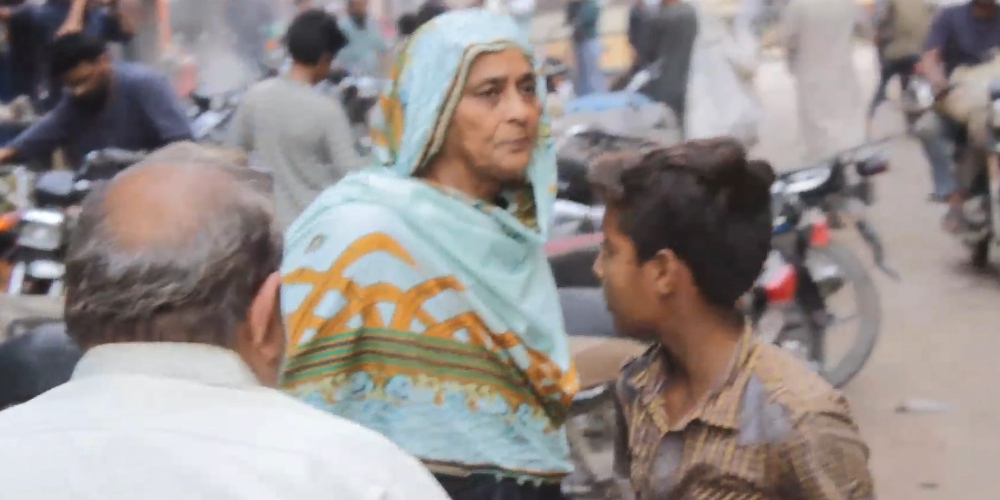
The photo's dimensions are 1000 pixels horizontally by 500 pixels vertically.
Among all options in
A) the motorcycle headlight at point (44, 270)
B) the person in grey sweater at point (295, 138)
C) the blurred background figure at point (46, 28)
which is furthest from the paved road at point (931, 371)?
the blurred background figure at point (46, 28)

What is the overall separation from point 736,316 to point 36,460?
125cm

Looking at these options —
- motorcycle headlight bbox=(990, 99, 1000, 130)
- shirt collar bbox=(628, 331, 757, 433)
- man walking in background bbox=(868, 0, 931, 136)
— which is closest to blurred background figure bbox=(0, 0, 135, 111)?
motorcycle headlight bbox=(990, 99, 1000, 130)

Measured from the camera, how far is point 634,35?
1234 centimetres

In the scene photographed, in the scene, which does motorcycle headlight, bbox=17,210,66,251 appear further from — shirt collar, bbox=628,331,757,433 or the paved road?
shirt collar, bbox=628,331,757,433

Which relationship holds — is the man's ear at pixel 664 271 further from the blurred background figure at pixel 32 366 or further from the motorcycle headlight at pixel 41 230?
the motorcycle headlight at pixel 41 230

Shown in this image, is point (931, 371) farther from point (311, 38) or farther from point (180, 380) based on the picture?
point (180, 380)

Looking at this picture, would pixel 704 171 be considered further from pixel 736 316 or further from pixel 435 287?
pixel 435 287

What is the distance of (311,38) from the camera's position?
5.63 meters

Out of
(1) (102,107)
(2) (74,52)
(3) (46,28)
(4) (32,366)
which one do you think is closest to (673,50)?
(3) (46,28)

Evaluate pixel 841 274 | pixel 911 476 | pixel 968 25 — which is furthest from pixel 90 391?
pixel 968 25

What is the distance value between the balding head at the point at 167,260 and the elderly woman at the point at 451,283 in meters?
0.94

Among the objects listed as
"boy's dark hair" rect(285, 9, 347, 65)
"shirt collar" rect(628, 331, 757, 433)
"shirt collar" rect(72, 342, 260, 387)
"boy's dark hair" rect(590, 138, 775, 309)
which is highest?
"shirt collar" rect(72, 342, 260, 387)

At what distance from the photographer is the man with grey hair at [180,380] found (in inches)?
50.0

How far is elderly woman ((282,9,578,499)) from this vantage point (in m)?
2.40
